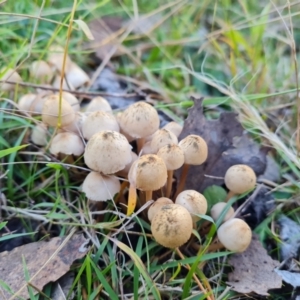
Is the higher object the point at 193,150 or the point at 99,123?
the point at 99,123

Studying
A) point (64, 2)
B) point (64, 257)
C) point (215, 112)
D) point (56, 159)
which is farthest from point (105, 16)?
point (64, 257)

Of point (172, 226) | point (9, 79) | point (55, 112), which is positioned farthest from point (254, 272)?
point (9, 79)

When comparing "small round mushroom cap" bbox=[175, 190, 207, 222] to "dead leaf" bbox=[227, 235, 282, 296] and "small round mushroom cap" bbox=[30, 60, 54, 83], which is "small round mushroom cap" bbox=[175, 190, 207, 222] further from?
"small round mushroom cap" bbox=[30, 60, 54, 83]

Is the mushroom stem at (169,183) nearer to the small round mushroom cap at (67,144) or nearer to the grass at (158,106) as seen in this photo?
the grass at (158,106)

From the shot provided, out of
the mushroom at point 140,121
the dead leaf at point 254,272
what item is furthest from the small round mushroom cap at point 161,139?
the dead leaf at point 254,272

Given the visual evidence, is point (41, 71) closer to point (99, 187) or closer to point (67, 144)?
point (67, 144)

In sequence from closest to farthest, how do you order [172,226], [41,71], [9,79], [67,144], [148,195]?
[172,226] → [148,195] → [67,144] → [9,79] → [41,71]
